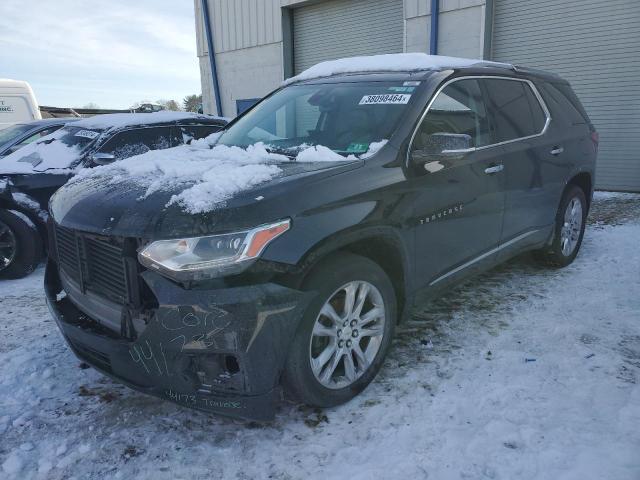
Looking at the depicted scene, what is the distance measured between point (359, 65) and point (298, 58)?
11024 mm

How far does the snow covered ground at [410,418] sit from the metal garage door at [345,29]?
9.67 m

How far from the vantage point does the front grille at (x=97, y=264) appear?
7.69ft

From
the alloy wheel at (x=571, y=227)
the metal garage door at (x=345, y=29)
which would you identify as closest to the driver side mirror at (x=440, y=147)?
the alloy wheel at (x=571, y=227)

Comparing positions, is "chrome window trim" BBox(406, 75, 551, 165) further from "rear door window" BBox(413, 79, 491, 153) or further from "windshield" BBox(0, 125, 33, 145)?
"windshield" BBox(0, 125, 33, 145)

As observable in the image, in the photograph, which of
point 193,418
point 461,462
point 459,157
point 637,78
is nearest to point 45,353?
point 193,418

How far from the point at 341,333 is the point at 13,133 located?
614cm

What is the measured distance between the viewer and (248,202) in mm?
2219

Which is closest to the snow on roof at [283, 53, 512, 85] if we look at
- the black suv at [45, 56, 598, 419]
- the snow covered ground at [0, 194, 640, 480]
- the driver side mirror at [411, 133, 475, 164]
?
the black suv at [45, 56, 598, 419]

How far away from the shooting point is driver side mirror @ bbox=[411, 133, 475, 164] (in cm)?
291

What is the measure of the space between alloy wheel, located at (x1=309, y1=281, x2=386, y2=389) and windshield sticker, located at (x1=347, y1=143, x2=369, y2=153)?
772 millimetres

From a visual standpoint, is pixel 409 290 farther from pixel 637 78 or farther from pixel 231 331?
pixel 637 78

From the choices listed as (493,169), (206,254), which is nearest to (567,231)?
(493,169)

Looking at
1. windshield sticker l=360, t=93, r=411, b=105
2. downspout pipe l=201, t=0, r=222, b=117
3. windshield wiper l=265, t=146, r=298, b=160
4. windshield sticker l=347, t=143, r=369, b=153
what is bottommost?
windshield wiper l=265, t=146, r=298, b=160

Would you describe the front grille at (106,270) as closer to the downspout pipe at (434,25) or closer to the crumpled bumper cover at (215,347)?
the crumpled bumper cover at (215,347)
